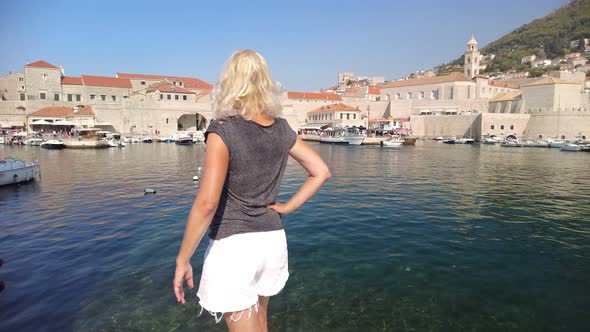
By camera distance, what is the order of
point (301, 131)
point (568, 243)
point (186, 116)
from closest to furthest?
1. point (568, 243)
2. point (186, 116)
3. point (301, 131)

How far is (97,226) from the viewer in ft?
25.3

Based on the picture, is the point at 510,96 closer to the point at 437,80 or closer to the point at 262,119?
the point at 437,80

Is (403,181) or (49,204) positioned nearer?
(49,204)

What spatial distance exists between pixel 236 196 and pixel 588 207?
12.0 m

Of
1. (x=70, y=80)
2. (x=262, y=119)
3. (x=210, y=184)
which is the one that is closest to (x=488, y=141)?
(x=262, y=119)

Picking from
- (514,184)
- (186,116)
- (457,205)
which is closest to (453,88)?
(186,116)

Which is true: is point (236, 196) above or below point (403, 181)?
above

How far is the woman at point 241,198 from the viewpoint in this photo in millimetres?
1594

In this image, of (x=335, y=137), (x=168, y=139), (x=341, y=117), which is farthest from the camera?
(x=341, y=117)

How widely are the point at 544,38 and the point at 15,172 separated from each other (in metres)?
161

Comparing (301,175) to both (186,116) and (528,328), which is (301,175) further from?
(186,116)

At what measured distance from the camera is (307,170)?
1.96m

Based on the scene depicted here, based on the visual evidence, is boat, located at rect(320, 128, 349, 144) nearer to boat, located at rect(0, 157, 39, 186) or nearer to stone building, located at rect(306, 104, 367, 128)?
stone building, located at rect(306, 104, 367, 128)

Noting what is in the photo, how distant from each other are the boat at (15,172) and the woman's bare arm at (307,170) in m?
15.0
